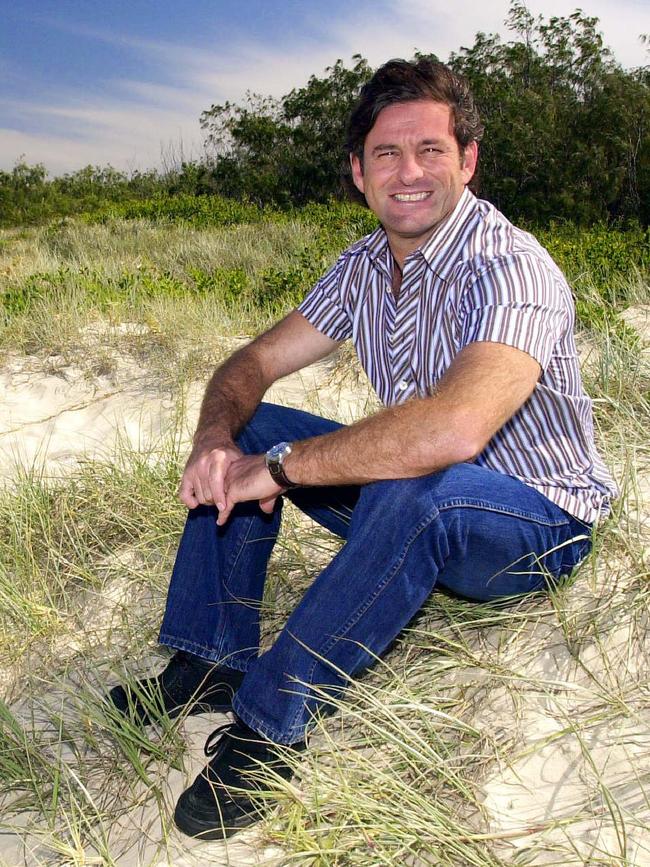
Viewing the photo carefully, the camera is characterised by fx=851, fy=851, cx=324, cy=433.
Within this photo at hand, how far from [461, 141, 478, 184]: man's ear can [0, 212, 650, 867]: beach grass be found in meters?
0.95

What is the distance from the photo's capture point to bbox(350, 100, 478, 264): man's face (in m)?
2.31

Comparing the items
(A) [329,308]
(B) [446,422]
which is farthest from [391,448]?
(A) [329,308]

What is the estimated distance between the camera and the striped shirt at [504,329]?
76.3 inches

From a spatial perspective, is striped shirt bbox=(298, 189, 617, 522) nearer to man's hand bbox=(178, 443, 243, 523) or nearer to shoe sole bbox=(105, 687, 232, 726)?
man's hand bbox=(178, 443, 243, 523)

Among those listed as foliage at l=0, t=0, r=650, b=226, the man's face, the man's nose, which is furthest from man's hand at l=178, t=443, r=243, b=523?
foliage at l=0, t=0, r=650, b=226

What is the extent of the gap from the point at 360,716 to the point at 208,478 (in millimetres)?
729

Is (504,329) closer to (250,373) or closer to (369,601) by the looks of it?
(369,601)

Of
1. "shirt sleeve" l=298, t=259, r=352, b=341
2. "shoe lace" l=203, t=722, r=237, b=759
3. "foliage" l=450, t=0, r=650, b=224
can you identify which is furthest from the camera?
"foliage" l=450, t=0, r=650, b=224

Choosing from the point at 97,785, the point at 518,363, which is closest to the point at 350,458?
the point at 518,363

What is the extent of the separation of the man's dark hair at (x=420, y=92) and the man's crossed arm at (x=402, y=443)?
0.89m

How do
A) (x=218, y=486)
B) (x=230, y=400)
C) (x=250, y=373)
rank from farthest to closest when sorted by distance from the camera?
(x=250, y=373) → (x=230, y=400) → (x=218, y=486)

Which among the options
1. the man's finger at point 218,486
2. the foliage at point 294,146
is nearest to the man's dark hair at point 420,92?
the man's finger at point 218,486

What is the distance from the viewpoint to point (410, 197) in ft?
7.69

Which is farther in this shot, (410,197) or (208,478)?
(410,197)
